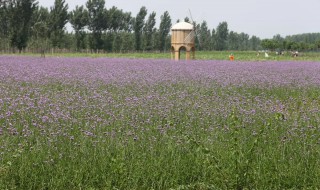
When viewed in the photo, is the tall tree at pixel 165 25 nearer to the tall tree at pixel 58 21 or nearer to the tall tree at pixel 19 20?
the tall tree at pixel 58 21

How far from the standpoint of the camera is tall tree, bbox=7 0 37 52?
52.5m

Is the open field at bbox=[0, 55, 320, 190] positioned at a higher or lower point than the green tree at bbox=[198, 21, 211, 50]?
lower

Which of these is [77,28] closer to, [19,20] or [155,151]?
[19,20]

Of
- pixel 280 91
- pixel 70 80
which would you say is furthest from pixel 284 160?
pixel 70 80


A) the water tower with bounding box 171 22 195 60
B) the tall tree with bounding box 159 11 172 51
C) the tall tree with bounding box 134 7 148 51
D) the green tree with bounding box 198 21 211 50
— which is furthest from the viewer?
the green tree with bounding box 198 21 211 50

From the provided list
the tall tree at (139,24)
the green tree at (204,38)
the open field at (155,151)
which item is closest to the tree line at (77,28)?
the tall tree at (139,24)

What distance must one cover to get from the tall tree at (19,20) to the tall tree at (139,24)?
27784 mm

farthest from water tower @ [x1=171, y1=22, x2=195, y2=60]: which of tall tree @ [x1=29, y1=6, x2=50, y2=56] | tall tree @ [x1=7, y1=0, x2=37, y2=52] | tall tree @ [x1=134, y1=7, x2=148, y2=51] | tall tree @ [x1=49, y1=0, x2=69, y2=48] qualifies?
tall tree @ [x1=134, y1=7, x2=148, y2=51]

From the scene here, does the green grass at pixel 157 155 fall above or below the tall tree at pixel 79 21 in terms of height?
below

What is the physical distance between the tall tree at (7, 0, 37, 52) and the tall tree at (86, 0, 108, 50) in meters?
16.0

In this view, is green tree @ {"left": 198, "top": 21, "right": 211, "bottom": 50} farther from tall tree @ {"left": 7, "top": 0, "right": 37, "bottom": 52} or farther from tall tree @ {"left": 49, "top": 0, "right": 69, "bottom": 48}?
tall tree @ {"left": 7, "top": 0, "right": 37, "bottom": 52}

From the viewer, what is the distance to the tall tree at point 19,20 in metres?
52.5

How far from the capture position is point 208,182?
15.4 feet

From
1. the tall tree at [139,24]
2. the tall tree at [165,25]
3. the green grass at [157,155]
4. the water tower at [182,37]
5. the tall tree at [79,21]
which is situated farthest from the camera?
the tall tree at [165,25]
